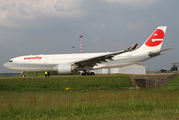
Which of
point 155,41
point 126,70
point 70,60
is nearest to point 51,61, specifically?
point 70,60

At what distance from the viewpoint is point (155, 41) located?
83.6 feet

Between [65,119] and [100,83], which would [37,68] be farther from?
[65,119]

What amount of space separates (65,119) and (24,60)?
20.3 m

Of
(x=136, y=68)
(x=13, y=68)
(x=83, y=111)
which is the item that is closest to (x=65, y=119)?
(x=83, y=111)

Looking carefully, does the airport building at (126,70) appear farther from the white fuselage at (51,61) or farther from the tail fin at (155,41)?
the white fuselage at (51,61)

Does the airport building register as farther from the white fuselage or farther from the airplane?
the white fuselage

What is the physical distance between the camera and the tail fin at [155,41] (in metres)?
25.3

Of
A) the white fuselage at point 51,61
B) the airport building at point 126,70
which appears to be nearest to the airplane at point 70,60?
the white fuselage at point 51,61

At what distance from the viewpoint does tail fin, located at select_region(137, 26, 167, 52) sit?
2534 cm

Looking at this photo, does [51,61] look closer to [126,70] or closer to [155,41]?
[155,41]

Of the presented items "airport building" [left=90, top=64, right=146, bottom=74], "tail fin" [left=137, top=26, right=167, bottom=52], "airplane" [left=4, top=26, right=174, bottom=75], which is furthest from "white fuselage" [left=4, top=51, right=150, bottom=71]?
"airport building" [left=90, top=64, right=146, bottom=74]

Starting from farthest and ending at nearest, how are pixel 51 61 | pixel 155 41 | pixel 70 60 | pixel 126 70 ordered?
pixel 126 70, pixel 155 41, pixel 70 60, pixel 51 61

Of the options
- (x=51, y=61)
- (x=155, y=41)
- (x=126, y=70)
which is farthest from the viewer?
(x=126, y=70)

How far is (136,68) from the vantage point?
47.1 metres
